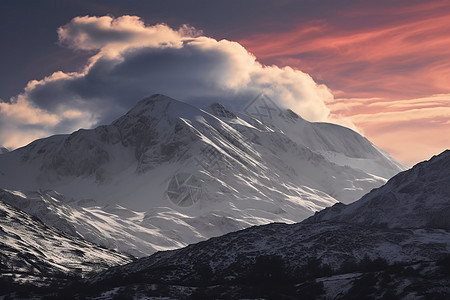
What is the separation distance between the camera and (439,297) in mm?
79750

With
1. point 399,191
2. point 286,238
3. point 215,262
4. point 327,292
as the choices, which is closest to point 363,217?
point 399,191

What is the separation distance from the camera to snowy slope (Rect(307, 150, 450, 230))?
167 metres

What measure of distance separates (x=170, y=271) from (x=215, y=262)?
13153 millimetres

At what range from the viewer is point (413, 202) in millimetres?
176375

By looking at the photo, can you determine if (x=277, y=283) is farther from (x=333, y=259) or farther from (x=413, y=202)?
(x=413, y=202)

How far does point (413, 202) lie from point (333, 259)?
54.3m

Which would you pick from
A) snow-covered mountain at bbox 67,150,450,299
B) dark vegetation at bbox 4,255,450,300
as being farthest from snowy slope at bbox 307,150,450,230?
dark vegetation at bbox 4,255,450,300

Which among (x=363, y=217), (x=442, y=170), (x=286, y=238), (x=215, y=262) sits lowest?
(x=215, y=262)

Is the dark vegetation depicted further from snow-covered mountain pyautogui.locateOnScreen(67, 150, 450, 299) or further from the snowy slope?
the snowy slope

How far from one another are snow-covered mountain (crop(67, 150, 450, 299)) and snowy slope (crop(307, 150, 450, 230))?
34 centimetres

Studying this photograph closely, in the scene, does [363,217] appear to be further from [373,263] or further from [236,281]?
[236,281]

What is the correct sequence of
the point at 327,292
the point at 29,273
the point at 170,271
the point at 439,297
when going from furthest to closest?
the point at 29,273 → the point at 170,271 → the point at 327,292 → the point at 439,297

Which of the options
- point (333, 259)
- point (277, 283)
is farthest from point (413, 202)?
point (277, 283)

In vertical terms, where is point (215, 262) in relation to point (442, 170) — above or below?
below
